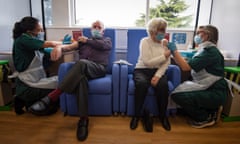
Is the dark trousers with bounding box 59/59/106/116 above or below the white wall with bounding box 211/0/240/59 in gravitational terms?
below

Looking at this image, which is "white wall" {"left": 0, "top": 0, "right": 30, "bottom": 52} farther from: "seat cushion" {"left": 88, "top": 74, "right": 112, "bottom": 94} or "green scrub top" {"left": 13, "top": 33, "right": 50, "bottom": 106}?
"seat cushion" {"left": 88, "top": 74, "right": 112, "bottom": 94}

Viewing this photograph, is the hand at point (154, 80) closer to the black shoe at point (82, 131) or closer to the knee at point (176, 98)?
the knee at point (176, 98)

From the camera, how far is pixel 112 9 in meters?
2.87

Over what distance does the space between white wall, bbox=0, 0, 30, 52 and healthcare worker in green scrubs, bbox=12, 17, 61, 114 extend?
61 cm

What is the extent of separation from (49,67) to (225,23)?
8.06 ft

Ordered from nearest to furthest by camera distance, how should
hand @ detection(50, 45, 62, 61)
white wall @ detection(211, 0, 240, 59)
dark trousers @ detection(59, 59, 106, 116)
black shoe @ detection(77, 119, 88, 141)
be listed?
black shoe @ detection(77, 119, 88, 141)
dark trousers @ detection(59, 59, 106, 116)
hand @ detection(50, 45, 62, 61)
white wall @ detection(211, 0, 240, 59)

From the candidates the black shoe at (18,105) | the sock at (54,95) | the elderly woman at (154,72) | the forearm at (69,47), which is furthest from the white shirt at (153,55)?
the black shoe at (18,105)

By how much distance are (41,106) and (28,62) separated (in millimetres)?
515

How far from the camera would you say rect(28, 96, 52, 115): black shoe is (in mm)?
1682

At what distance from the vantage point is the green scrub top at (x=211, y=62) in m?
1.62

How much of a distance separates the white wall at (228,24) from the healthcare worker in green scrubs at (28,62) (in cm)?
210

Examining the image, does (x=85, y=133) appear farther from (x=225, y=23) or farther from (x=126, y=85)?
(x=225, y=23)

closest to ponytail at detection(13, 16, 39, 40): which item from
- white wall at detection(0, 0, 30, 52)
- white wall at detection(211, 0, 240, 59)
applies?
white wall at detection(0, 0, 30, 52)

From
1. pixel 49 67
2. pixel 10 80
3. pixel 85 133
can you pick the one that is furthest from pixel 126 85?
pixel 10 80
